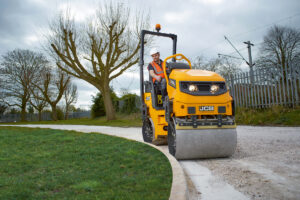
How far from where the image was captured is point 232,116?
477 cm

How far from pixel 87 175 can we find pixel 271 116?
890cm

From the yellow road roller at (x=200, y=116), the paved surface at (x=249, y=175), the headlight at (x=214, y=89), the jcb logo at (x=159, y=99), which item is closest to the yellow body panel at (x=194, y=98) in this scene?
the yellow road roller at (x=200, y=116)

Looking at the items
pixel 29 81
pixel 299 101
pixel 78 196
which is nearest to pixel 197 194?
pixel 78 196

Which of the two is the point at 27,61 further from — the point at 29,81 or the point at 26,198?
the point at 26,198

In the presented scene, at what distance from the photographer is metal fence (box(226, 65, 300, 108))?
1064cm

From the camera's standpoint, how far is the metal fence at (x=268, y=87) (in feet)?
34.9

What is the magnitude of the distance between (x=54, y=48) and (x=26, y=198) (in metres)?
18.4

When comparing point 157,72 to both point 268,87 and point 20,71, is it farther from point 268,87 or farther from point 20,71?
point 20,71

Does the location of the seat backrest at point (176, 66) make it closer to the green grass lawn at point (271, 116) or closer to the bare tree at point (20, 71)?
the green grass lawn at point (271, 116)

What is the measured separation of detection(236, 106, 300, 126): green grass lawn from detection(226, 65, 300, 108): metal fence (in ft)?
1.40

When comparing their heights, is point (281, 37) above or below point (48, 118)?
above

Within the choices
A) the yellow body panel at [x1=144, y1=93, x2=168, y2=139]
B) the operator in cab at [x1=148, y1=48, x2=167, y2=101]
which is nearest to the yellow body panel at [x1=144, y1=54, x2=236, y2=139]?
the operator in cab at [x1=148, y1=48, x2=167, y2=101]

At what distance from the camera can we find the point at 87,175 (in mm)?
3744

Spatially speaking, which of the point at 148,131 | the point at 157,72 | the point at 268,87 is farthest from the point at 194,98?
the point at 268,87
